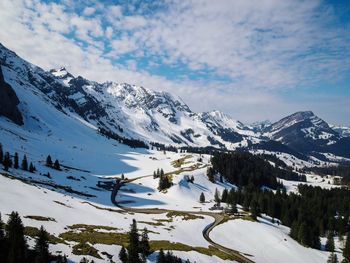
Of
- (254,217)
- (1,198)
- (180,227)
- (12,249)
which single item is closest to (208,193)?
(254,217)

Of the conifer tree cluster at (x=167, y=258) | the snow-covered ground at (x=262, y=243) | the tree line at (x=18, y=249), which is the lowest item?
the snow-covered ground at (x=262, y=243)

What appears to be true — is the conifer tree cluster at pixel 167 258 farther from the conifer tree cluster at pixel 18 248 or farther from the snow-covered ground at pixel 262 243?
the snow-covered ground at pixel 262 243

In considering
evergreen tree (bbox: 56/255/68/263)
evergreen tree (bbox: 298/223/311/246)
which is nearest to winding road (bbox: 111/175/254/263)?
evergreen tree (bbox: 298/223/311/246)

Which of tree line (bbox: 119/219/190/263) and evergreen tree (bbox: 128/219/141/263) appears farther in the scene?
tree line (bbox: 119/219/190/263)

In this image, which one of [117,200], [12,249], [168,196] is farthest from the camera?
[168,196]

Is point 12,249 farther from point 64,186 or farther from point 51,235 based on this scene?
point 64,186

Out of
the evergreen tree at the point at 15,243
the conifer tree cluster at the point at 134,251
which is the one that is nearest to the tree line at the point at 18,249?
the evergreen tree at the point at 15,243

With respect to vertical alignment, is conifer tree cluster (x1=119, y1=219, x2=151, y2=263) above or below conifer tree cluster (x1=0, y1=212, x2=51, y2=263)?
below

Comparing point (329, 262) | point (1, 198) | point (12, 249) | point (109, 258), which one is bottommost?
point (329, 262)

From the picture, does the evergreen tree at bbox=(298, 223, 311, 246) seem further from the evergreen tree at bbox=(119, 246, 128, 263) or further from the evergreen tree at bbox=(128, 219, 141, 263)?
the evergreen tree at bbox=(119, 246, 128, 263)
